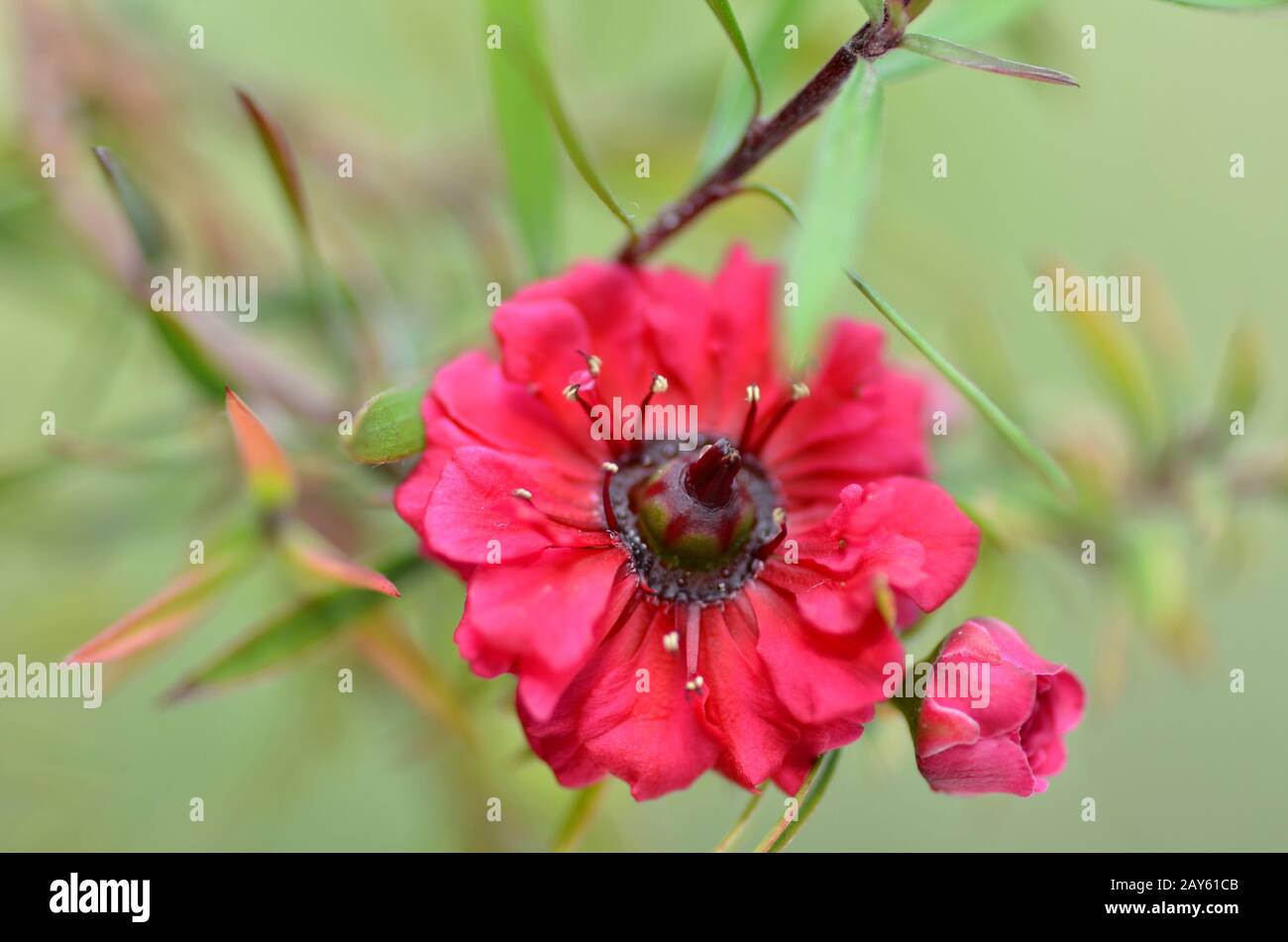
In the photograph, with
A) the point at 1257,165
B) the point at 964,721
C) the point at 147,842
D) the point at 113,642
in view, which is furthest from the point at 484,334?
the point at 1257,165

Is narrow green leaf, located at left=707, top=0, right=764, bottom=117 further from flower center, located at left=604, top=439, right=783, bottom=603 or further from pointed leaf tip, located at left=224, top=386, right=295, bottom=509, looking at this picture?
pointed leaf tip, located at left=224, top=386, right=295, bottom=509

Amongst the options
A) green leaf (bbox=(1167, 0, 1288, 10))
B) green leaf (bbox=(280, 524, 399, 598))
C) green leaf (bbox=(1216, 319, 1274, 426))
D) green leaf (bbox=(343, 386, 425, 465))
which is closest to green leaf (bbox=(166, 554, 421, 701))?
green leaf (bbox=(280, 524, 399, 598))

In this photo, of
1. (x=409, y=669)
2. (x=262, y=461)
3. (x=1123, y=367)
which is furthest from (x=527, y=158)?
(x=1123, y=367)

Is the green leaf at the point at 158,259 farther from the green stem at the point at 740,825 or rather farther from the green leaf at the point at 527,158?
the green stem at the point at 740,825

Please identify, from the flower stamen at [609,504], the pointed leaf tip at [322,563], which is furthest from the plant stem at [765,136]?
the pointed leaf tip at [322,563]
